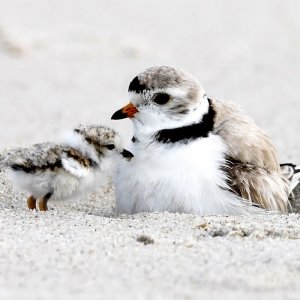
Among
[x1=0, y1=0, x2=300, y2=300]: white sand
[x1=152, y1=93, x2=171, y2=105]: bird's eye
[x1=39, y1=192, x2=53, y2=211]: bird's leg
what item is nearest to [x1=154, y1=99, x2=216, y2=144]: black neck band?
[x1=152, y1=93, x2=171, y2=105]: bird's eye

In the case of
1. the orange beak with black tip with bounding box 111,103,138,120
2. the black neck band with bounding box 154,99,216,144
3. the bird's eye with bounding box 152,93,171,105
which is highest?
the bird's eye with bounding box 152,93,171,105

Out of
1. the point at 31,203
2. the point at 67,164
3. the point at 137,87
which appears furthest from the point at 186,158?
the point at 31,203

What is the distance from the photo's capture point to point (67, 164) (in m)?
4.56

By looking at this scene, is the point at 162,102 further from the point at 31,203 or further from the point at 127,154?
the point at 31,203

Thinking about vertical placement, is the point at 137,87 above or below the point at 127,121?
below

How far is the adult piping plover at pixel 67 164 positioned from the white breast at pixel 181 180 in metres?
0.15

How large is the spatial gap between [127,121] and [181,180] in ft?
10.0

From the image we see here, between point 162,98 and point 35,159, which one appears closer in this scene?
point 35,159

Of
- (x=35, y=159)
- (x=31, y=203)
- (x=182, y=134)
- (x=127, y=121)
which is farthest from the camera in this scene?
(x=127, y=121)

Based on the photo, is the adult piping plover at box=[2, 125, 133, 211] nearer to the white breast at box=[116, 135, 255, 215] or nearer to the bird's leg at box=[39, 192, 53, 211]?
the bird's leg at box=[39, 192, 53, 211]

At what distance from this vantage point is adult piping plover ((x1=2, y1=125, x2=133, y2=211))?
14.9ft

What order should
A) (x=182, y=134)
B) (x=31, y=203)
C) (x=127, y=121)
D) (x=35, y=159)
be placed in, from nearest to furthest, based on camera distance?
(x=35, y=159)
(x=182, y=134)
(x=31, y=203)
(x=127, y=121)

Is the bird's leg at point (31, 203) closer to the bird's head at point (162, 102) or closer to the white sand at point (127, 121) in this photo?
the white sand at point (127, 121)

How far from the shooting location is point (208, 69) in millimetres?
9648
